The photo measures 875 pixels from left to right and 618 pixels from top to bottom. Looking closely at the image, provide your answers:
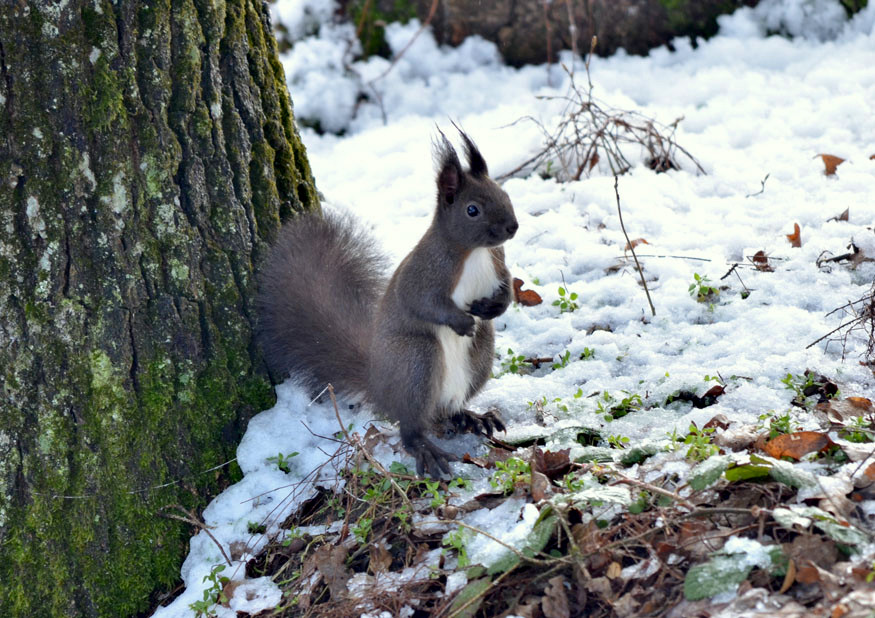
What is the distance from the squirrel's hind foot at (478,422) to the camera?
2.60m

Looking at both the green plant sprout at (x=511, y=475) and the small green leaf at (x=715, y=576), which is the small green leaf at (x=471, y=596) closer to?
the green plant sprout at (x=511, y=475)

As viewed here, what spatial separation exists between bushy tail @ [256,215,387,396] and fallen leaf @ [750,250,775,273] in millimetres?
1331

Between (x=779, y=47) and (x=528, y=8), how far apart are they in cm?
138

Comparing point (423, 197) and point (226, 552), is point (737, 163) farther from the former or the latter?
point (226, 552)

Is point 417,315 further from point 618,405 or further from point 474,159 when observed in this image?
point 618,405

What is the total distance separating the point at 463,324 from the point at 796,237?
1.40 m

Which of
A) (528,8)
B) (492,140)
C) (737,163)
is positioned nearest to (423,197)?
(492,140)

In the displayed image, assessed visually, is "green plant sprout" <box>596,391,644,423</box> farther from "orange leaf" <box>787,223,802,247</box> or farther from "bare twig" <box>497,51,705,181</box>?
"bare twig" <box>497,51,705,181</box>

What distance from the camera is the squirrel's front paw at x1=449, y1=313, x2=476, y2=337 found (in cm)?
250

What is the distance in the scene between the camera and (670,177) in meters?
3.79

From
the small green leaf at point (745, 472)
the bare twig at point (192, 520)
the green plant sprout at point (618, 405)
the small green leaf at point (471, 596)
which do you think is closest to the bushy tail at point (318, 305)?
the bare twig at point (192, 520)

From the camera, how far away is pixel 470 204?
97.3 inches

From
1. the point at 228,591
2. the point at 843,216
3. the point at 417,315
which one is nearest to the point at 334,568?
the point at 228,591

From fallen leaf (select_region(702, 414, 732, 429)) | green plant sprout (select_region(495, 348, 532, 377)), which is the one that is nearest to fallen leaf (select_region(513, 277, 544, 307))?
green plant sprout (select_region(495, 348, 532, 377))
